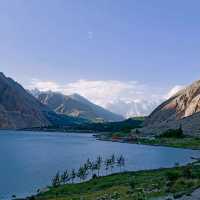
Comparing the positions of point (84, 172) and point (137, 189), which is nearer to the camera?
point (137, 189)

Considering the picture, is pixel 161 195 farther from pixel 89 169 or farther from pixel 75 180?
pixel 89 169

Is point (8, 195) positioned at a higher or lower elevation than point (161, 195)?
lower

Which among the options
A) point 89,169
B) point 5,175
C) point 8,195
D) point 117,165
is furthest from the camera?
point 117,165

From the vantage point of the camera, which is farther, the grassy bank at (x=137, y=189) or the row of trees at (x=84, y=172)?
the row of trees at (x=84, y=172)

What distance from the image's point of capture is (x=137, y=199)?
58.4 m

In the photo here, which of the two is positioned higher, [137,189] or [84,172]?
[137,189]

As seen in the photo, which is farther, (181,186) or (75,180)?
(75,180)

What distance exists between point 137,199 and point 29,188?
63.7 metres

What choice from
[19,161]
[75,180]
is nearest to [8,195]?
[75,180]

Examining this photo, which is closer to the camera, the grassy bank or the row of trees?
the grassy bank

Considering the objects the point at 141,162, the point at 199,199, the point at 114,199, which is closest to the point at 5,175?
the point at 141,162

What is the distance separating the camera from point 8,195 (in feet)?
348

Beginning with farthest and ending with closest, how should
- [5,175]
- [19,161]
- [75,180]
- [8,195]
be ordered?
[19,161] < [5,175] < [75,180] < [8,195]

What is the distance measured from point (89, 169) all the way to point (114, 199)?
93060 mm
